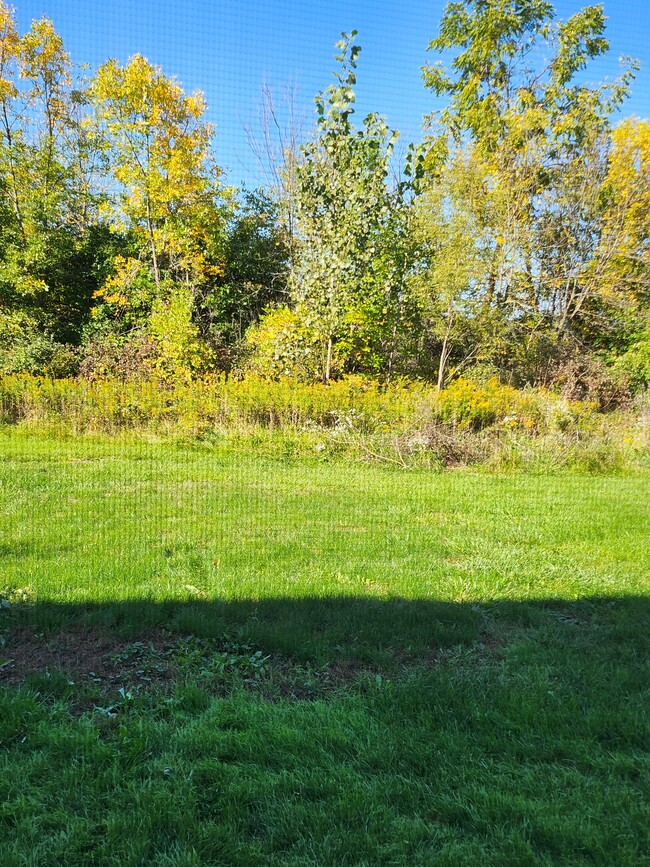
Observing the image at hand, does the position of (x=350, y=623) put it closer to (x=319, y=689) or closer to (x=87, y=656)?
(x=319, y=689)

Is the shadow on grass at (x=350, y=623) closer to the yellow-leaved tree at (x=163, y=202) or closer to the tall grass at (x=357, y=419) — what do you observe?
the tall grass at (x=357, y=419)

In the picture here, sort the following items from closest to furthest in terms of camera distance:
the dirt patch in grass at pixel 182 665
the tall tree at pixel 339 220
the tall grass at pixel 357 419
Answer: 1. the dirt patch in grass at pixel 182 665
2. the tall grass at pixel 357 419
3. the tall tree at pixel 339 220

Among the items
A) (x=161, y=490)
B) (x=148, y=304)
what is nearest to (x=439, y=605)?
(x=161, y=490)

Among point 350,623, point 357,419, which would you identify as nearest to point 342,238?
point 357,419

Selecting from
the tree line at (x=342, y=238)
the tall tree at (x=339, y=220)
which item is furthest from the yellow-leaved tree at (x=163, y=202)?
the tall tree at (x=339, y=220)

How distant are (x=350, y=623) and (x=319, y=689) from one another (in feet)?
1.68

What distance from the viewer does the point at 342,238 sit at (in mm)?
8578

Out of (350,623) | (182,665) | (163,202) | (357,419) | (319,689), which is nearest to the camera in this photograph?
(319,689)

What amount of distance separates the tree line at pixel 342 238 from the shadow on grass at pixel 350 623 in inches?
259

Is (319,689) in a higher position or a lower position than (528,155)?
lower

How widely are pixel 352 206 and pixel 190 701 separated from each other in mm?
8042

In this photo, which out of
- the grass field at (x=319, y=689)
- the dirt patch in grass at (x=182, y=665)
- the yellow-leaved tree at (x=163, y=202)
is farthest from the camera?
the yellow-leaved tree at (x=163, y=202)

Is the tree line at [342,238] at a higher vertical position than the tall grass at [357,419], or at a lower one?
higher

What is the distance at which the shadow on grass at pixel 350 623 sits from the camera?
8.19ft
